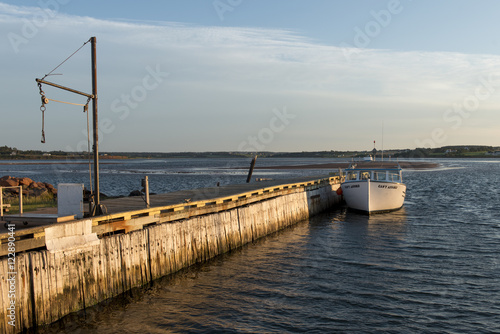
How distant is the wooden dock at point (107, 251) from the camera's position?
396 inches

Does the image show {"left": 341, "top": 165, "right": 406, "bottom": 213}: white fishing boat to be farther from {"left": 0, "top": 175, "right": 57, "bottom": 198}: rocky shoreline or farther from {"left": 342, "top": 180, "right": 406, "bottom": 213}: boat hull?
{"left": 0, "top": 175, "right": 57, "bottom": 198}: rocky shoreline

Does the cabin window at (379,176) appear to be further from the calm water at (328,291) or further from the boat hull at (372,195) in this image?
the calm water at (328,291)

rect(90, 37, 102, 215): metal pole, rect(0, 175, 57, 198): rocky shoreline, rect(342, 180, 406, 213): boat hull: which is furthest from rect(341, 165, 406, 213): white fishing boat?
rect(90, 37, 102, 215): metal pole

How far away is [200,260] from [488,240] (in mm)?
14444

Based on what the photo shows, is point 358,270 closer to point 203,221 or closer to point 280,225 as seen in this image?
point 203,221

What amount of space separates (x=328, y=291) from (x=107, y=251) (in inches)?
276

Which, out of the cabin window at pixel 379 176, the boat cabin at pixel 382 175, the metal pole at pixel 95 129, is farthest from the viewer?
the cabin window at pixel 379 176

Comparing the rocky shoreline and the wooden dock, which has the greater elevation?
the rocky shoreline

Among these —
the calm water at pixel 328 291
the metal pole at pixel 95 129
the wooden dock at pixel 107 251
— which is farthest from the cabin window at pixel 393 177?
the metal pole at pixel 95 129

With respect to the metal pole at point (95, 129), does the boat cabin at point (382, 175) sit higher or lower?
lower

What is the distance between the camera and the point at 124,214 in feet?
45.2

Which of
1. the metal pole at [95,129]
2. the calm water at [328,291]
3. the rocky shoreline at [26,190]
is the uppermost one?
the metal pole at [95,129]

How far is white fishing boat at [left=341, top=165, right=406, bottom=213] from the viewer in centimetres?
3011

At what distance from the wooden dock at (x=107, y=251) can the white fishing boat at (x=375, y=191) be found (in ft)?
38.5
